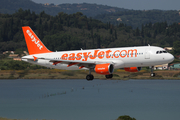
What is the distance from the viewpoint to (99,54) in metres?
62.0

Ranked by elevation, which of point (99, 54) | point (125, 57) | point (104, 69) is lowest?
point (104, 69)

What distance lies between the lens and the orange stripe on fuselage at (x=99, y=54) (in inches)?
2350

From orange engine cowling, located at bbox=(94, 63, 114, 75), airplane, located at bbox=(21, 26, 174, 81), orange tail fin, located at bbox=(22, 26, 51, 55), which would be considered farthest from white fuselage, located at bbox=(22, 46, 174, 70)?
orange tail fin, located at bbox=(22, 26, 51, 55)

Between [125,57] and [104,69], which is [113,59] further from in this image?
[104,69]

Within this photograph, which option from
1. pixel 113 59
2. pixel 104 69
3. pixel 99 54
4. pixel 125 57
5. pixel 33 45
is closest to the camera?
pixel 104 69

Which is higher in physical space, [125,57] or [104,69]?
[125,57]

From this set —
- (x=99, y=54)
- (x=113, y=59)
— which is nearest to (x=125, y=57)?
(x=113, y=59)

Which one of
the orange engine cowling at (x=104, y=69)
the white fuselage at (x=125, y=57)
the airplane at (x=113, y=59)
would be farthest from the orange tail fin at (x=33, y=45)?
the orange engine cowling at (x=104, y=69)

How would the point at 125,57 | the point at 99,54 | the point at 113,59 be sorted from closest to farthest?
1. the point at 125,57
2. the point at 113,59
3. the point at 99,54

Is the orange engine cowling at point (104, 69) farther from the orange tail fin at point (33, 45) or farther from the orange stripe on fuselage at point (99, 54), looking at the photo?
the orange tail fin at point (33, 45)
